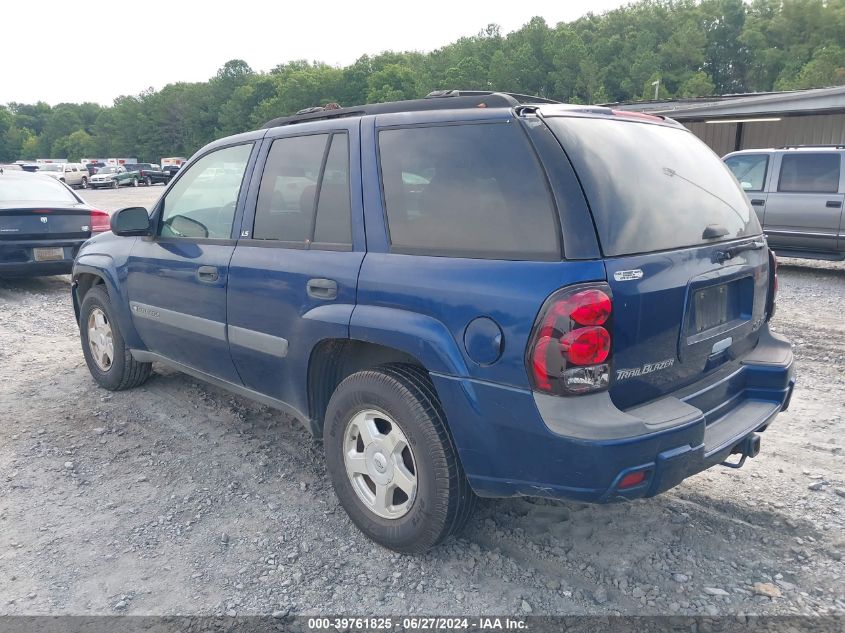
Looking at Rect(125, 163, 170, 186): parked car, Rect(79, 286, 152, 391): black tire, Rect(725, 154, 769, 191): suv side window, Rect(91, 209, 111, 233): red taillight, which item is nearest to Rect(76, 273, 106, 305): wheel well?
Rect(79, 286, 152, 391): black tire

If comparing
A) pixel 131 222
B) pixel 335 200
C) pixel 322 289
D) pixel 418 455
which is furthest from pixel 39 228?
pixel 418 455

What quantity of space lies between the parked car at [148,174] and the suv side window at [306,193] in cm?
4912

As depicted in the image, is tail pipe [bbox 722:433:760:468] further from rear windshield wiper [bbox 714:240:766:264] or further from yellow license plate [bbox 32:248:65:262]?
yellow license plate [bbox 32:248:65:262]

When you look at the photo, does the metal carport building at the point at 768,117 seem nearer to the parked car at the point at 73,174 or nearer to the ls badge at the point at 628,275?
the ls badge at the point at 628,275

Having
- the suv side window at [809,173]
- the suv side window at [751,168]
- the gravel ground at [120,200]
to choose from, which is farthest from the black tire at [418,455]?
the gravel ground at [120,200]

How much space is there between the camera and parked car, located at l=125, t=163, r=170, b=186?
48.7 m

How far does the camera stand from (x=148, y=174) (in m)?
49.1

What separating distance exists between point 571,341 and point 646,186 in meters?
0.81

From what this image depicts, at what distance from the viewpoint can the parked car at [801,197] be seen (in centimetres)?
948

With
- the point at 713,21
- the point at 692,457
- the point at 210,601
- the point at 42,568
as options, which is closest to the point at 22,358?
the point at 42,568

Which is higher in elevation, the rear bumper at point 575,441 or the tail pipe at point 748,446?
the rear bumper at point 575,441

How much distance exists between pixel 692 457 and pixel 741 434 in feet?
1.44

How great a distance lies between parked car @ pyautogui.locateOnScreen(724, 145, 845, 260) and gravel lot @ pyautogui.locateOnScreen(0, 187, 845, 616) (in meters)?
6.09

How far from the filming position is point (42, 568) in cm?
295
